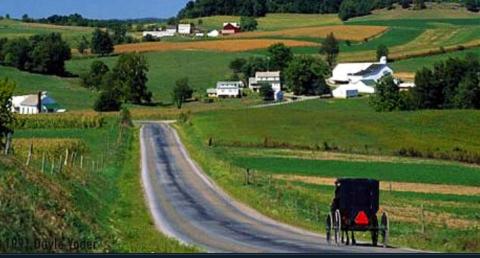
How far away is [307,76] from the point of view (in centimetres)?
14375

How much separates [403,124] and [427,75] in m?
34.1

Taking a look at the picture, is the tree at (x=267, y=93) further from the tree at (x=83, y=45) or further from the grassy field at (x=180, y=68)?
→ the tree at (x=83, y=45)

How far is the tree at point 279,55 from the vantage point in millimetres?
164625

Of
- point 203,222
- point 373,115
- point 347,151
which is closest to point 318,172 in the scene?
point 347,151

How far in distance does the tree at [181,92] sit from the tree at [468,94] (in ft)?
115

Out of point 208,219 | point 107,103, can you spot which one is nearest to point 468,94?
point 107,103

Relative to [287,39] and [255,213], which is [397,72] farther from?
[255,213]

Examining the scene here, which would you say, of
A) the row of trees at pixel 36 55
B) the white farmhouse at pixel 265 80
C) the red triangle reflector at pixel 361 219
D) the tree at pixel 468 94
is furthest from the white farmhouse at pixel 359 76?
the red triangle reflector at pixel 361 219

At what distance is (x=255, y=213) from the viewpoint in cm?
3756

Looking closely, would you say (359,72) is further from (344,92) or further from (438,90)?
(438,90)

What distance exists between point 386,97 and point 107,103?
109 ft

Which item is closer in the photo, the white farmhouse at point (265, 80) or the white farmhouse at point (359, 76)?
the white farmhouse at point (359, 76)

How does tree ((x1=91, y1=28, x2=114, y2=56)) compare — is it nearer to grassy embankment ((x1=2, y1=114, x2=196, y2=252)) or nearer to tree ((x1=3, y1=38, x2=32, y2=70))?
tree ((x1=3, y1=38, x2=32, y2=70))

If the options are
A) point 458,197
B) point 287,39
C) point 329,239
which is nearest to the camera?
point 329,239
